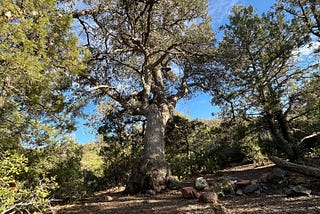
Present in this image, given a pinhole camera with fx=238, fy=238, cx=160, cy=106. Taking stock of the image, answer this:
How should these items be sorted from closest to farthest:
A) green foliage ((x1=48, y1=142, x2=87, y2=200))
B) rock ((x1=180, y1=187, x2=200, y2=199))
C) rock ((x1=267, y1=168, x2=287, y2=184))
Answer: rock ((x1=180, y1=187, x2=200, y2=199)), rock ((x1=267, y1=168, x2=287, y2=184)), green foliage ((x1=48, y1=142, x2=87, y2=200))

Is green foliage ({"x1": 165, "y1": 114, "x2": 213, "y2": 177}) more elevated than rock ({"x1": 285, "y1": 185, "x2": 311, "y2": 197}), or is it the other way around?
green foliage ({"x1": 165, "y1": 114, "x2": 213, "y2": 177})

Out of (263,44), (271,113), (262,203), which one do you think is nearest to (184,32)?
(263,44)

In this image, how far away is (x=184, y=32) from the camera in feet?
30.8

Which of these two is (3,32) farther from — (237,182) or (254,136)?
(254,136)

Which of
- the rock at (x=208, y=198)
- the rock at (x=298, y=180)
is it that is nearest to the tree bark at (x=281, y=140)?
the rock at (x=298, y=180)

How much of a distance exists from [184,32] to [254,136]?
19.2 feet

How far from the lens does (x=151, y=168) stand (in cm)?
770

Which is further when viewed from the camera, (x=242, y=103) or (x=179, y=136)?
(x=179, y=136)

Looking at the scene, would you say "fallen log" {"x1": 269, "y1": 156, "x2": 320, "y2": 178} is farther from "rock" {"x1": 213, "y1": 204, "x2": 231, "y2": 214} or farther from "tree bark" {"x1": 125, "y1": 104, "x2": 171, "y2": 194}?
"tree bark" {"x1": 125, "y1": 104, "x2": 171, "y2": 194}

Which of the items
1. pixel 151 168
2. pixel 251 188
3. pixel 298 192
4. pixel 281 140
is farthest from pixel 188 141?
pixel 298 192

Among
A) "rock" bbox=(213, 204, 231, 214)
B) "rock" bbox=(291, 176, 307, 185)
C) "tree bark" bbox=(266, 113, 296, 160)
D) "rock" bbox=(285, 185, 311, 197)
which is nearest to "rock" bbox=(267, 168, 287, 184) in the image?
"rock" bbox=(291, 176, 307, 185)

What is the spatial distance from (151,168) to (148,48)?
15.0 feet

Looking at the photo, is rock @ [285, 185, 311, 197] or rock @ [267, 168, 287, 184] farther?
rock @ [267, 168, 287, 184]

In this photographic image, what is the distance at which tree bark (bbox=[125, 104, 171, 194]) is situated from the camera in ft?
24.8
